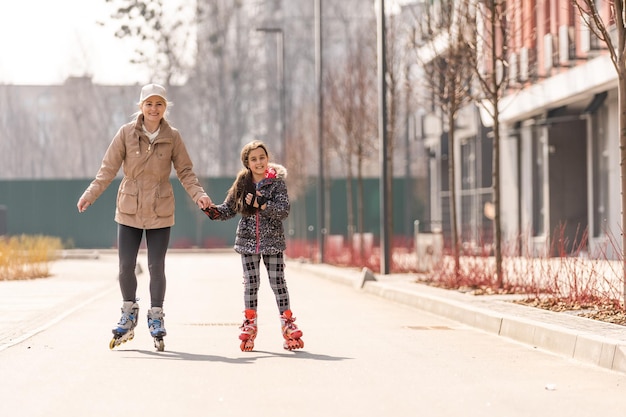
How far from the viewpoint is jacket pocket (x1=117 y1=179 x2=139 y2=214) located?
10828mm

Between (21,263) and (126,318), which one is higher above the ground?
(21,263)

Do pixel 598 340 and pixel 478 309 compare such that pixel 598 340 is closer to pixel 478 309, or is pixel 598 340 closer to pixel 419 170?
pixel 478 309

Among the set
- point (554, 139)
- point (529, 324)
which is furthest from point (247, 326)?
point (554, 139)

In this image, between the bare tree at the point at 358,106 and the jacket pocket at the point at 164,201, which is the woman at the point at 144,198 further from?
the bare tree at the point at 358,106

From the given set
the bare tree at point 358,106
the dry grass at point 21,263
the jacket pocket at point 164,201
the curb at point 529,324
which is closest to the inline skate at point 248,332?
the jacket pocket at point 164,201

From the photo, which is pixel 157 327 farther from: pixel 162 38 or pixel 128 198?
pixel 162 38

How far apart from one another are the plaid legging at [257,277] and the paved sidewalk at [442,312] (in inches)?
82.5

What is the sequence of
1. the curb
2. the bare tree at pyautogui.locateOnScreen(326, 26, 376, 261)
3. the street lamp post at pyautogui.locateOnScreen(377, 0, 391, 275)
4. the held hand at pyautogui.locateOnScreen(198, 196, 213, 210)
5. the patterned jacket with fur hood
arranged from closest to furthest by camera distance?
1. the curb
2. the held hand at pyautogui.locateOnScreen(198, 196, 213, 210)
3. the patterned jacket with fur hood
4. the street lamp post at pyautogui.locateOnScreen(377, 0, 391, 275)
5. the bare tree at pyautogui.locateOnScreen(326, 26, 376, 261)

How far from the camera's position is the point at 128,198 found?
35.6ft

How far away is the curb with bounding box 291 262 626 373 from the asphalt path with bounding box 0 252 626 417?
163 millimetres

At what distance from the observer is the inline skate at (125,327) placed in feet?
35.8

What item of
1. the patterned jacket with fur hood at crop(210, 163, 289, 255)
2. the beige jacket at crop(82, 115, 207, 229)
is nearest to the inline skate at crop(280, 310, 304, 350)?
the patterned jacket with fur hood at crop(210, 163, 289, 255)

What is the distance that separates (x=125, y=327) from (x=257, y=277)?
116 centimetres

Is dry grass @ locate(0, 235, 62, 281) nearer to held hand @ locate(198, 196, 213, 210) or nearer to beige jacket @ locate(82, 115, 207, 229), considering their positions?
beige jacket @ locate(82, 115, 207, 229)
